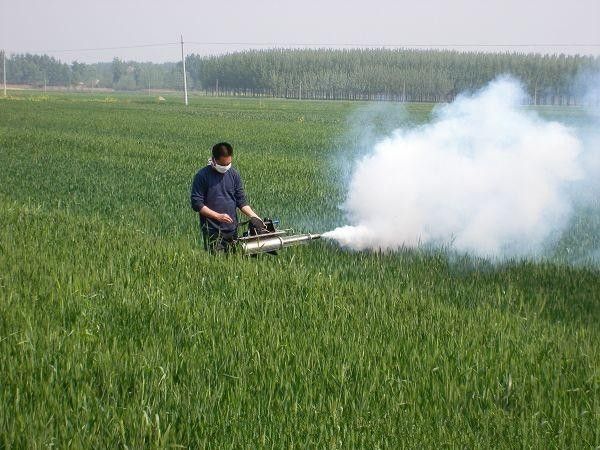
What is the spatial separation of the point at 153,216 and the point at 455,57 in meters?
157

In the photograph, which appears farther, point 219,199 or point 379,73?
point 379,73

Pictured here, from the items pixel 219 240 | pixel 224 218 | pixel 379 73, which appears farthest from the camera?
pixel 379 73

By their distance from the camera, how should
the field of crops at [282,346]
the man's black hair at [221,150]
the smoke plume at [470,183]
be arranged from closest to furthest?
the field of crops at [282,346]
the man's black hair at [221,150]
the smoke plume at [470,183]

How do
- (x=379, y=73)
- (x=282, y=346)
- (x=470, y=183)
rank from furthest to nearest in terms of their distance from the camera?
(x=379, y=73) → (x=470, y=183) → (x=282, y=346)

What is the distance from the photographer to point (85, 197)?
54.5 ft

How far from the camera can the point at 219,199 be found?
32.5 ft

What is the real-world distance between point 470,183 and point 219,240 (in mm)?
5019

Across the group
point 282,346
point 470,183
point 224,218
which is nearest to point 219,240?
point 224,218

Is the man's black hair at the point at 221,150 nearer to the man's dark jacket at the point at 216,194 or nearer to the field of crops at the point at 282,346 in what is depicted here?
the man's dark jacket at the point at 216,194

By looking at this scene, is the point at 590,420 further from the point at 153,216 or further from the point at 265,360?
the point at 153,216

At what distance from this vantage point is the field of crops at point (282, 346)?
5.02m

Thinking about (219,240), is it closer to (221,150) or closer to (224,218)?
(224,218)

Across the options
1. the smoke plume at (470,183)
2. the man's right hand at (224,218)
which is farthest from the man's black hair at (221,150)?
the smoke plume at (470,183)

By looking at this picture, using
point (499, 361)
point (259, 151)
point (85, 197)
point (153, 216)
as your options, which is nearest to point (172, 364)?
point (499, 361)
